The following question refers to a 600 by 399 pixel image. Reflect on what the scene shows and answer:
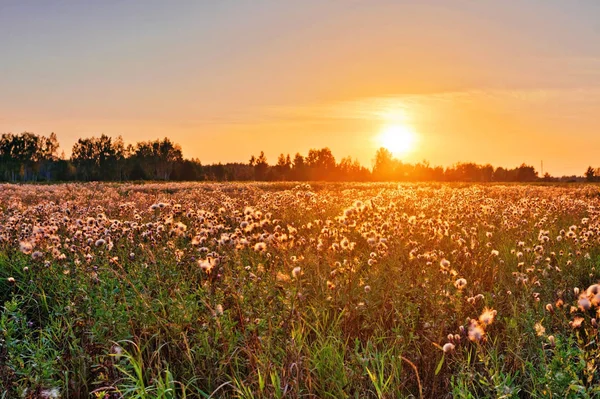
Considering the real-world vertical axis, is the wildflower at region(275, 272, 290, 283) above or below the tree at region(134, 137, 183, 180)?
below

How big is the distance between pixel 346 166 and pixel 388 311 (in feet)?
375

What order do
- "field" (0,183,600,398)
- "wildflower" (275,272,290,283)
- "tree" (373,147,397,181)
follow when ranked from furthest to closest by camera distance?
"tree" (373,147,397,181) → "wildflower" (275,272,290,283) → "field" (0,183,600,398)

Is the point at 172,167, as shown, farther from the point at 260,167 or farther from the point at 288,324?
the point at 288,324

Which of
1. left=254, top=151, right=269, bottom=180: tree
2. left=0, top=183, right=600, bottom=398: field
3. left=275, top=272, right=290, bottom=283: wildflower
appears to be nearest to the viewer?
left=0, top=183, right=600, bottom=398: field

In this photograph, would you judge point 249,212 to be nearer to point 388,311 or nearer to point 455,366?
point 388,311

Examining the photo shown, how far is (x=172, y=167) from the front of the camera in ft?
331

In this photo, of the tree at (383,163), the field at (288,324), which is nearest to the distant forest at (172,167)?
the tree at (383,163)

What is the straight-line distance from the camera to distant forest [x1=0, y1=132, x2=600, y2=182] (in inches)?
3730

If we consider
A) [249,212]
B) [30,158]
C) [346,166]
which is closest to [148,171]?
[30,158]

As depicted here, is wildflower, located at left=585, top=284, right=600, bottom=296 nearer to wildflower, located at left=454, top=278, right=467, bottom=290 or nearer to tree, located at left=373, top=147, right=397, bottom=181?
wildflower, located at left=454, top=278, right=467, bottom=290

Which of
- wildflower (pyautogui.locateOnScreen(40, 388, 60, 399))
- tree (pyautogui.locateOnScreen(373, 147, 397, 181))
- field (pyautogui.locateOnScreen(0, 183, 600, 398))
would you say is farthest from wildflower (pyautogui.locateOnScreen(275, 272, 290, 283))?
tree (pyautogui.locateOnScreen(373, 147, 397, 181))

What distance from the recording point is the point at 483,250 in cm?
714

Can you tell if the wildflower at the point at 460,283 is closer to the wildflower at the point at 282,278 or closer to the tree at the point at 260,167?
the wildflower at the point at 282,278

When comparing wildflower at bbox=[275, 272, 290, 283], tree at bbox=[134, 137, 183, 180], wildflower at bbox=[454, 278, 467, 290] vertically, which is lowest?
wildflower at bbox=[275, 272, 290, 283]
